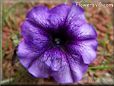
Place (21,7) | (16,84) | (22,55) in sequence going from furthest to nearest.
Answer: (21,7) < (16,84) < (22,55)

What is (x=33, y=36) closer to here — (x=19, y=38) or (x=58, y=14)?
(x=58, y=14)

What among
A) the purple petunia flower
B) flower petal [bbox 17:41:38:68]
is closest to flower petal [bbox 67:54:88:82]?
the purple petunia flower

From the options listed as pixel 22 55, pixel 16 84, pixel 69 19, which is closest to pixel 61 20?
pixel 69 19

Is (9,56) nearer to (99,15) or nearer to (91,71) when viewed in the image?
(91,71)

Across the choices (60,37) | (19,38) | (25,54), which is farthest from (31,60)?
(19,38)

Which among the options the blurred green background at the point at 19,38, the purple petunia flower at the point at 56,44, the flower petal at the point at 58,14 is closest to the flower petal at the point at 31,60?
the purple petunia flower at the point at 56,44

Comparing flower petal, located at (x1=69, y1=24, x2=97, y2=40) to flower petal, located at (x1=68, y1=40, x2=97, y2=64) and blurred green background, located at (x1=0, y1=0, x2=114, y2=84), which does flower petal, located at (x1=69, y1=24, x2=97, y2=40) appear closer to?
flower petal, located at (x1=68, y1=40, x2=97, y2=64)
